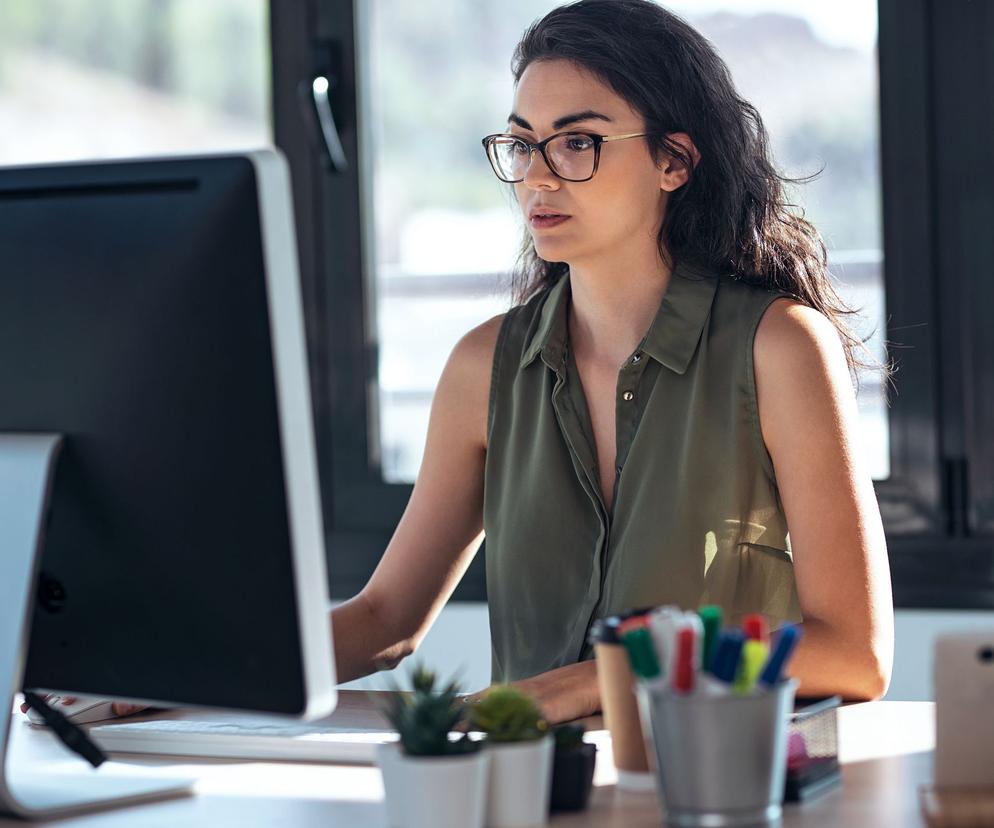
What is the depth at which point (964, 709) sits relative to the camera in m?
1.04

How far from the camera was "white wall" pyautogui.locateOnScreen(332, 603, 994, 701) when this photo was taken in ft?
8.09

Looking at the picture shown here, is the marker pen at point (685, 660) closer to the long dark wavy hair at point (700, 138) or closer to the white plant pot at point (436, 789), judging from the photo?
the white plant pot at point (436, 789)

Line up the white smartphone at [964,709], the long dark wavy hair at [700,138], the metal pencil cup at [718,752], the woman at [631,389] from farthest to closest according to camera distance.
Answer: the long dark wavy hair at [700,138] < the woman at [631,389] < the white smartphone at [964,709] < the metal pencil cup at [718,752]

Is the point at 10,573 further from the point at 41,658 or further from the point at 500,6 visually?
the point at 500,6

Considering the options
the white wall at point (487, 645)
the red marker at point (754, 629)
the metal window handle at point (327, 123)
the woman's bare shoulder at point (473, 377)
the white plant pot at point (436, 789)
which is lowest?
the white wall at point (487, 645)

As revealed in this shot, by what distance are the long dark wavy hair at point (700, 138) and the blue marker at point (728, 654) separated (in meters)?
0.98

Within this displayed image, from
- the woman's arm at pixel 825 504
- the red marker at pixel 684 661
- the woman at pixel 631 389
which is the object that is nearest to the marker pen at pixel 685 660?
the red marker at pixel 684 661

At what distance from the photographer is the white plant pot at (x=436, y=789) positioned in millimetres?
949

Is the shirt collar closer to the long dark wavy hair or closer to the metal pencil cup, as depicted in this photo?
the long dark wavy hair

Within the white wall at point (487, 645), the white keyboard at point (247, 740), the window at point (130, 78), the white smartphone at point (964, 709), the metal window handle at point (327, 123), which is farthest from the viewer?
the window at point (130, 78)

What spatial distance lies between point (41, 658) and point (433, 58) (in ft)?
6.18

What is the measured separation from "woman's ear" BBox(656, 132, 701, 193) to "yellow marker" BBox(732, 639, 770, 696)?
106 cm

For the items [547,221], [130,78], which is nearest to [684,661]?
[547,221]

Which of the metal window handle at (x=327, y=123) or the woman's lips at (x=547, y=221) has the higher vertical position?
the metal window handle at (x=327, y=123)
